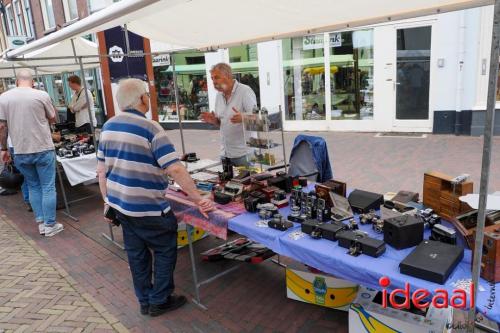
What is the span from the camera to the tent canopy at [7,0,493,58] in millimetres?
2739

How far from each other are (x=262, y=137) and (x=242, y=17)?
1.06 metres

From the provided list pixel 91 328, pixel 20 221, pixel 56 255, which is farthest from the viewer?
pixel 20 221

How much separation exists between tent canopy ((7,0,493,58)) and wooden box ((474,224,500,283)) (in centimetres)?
160

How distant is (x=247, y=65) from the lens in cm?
1145

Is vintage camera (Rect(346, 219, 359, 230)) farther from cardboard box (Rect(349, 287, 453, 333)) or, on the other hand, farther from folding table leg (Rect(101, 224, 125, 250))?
folding table leg (Rect(101, 224, 125, 250))

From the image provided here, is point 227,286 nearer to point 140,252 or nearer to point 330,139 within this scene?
point 140,252

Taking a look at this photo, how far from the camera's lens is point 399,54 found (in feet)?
29.2

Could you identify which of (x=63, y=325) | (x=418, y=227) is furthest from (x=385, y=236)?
(x=63, y=325)

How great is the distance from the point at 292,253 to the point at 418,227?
704 mm

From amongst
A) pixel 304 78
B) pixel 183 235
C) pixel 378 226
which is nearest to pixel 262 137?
pixel 183 235

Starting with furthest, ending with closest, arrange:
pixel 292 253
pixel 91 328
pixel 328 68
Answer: pixel 328 68 → pixel 91 328 → pixel 292 253

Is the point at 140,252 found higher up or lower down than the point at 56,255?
higher up

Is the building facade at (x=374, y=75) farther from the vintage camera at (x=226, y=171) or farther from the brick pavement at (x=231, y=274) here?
the vintage camera at (x=226, y=171)

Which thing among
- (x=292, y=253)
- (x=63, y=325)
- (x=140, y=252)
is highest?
(x=292, y=253)
